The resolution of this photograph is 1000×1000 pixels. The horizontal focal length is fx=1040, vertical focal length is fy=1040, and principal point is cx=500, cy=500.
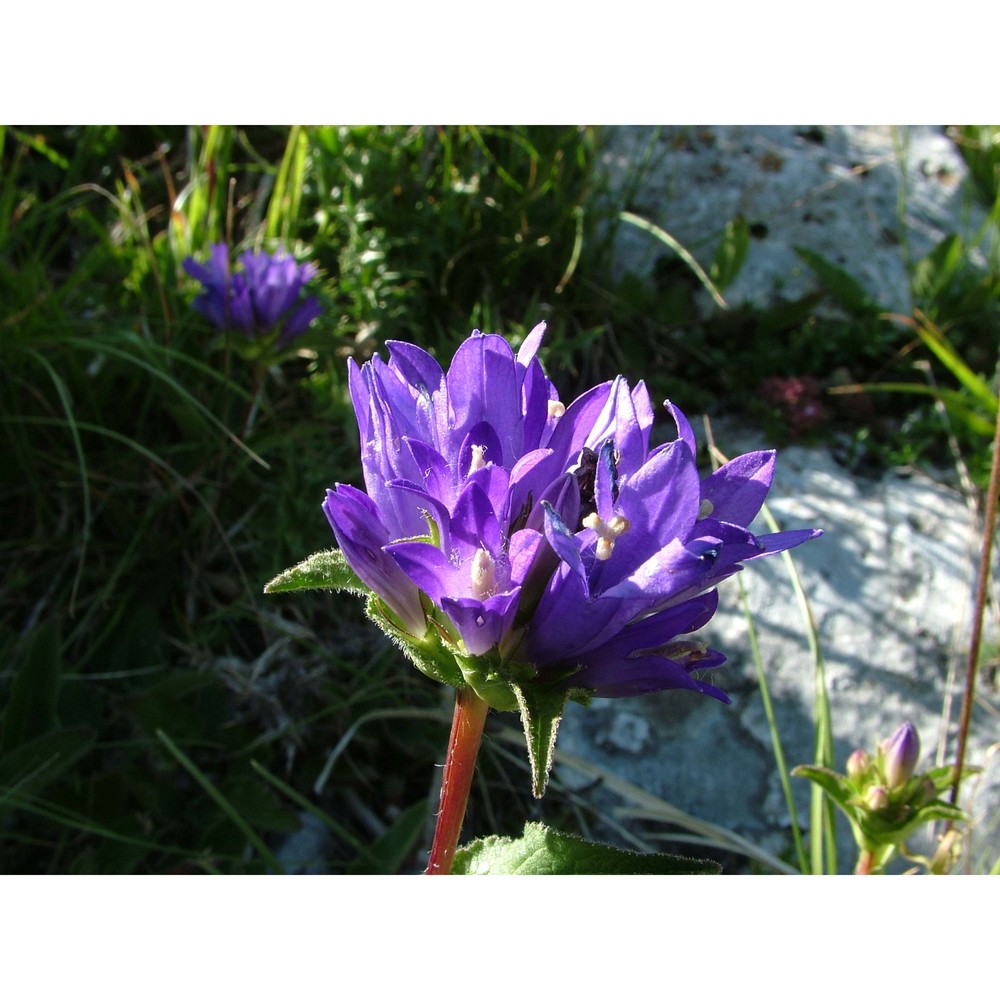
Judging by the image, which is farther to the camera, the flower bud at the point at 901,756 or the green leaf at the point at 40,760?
the green leaf at the point at 40,760

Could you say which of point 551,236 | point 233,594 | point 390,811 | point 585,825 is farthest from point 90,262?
point 585,825

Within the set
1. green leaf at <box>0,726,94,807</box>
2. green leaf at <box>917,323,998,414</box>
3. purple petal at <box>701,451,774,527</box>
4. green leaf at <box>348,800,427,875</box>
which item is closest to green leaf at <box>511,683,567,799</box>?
purple petal at <box>701,451,774,527</box>

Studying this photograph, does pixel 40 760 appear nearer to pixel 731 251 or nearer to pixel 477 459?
pixel 477 459

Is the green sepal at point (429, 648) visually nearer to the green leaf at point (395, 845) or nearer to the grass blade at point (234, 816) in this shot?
the grass blade at point (234, 816)

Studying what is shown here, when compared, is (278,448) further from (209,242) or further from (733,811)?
(733,811)

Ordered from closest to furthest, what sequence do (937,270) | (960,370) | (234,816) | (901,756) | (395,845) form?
1. (901,756)
2. (234,816)
3. (395,845)
4. (960,370)
5. (937,270)

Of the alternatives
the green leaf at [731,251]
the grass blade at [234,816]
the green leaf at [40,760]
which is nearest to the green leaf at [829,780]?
the grass blade at [234,816]

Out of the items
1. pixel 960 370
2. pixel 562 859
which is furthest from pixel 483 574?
pixel 960 370
